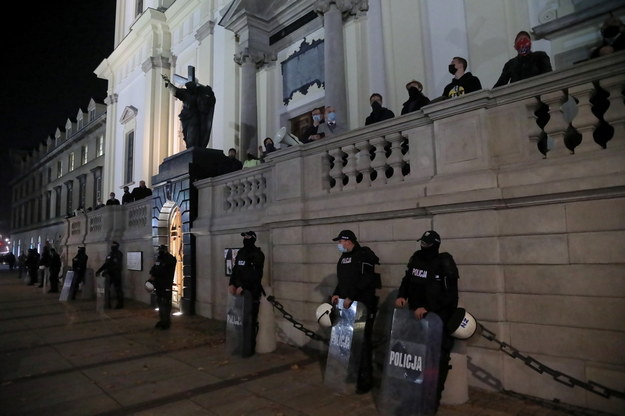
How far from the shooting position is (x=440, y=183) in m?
5.48

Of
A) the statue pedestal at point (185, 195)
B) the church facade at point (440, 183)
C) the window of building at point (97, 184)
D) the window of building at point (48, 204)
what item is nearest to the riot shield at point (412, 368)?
the church facade at point (440, 183)

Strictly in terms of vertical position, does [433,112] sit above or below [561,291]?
above

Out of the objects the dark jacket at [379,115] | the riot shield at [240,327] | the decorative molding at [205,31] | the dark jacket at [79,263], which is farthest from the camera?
the decorative molding at [205,31]

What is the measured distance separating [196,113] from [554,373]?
11.4 meters

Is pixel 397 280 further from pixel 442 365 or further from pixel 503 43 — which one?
pixel 503 43

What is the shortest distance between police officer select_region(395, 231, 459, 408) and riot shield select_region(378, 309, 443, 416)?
133mm

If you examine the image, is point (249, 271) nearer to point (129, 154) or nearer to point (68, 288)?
point (68, 288)

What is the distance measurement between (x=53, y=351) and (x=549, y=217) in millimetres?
8268

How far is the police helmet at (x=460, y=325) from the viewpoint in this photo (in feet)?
14.4

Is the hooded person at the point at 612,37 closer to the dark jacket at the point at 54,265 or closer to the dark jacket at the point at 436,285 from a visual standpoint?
the dark jacket at the point at 436,285

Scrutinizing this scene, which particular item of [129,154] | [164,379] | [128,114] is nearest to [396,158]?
[164,379]

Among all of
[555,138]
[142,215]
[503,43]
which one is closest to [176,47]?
[142,215]

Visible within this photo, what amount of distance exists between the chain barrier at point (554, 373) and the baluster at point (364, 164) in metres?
2.79

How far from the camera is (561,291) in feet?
14.9
